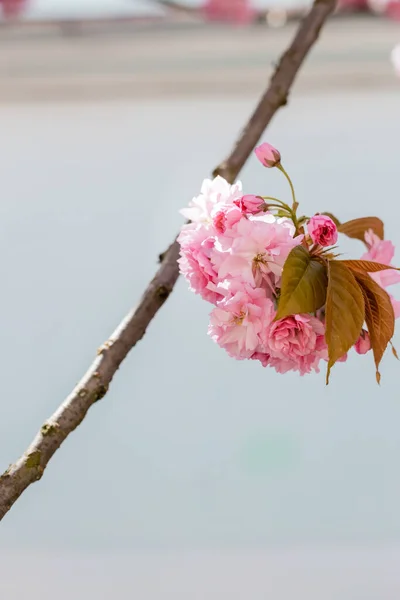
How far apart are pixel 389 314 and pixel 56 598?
1754 mm

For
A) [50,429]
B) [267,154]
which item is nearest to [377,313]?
[267,154]

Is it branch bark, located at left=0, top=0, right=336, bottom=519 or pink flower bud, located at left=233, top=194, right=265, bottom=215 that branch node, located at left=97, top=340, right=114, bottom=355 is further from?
pink flower bud, located at left=233, top=194, right=265, bottom=215

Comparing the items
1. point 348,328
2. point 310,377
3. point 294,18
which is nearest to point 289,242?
point 348,328

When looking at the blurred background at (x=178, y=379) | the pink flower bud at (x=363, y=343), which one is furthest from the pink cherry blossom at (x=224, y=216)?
the blurred background at (x=178, y=379)

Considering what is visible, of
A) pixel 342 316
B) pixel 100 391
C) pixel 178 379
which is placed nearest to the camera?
pixel 342 316

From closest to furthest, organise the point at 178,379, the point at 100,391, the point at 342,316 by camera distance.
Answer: the point at 342,316, the point at 100,391, the point at 178,379

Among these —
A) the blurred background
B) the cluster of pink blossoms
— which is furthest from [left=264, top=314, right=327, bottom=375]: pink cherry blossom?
the blurred background

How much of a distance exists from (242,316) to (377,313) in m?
0.09

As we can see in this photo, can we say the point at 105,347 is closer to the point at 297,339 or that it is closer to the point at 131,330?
the point at 131,330

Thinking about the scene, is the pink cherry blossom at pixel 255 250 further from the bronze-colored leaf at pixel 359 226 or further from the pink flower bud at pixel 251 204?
the bronze-colored leaf at pixel 359 226

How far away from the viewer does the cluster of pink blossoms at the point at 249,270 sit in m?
0.47

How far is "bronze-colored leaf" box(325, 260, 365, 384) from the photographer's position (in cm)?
45

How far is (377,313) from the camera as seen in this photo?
49 cm

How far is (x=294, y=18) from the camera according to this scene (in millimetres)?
1971
